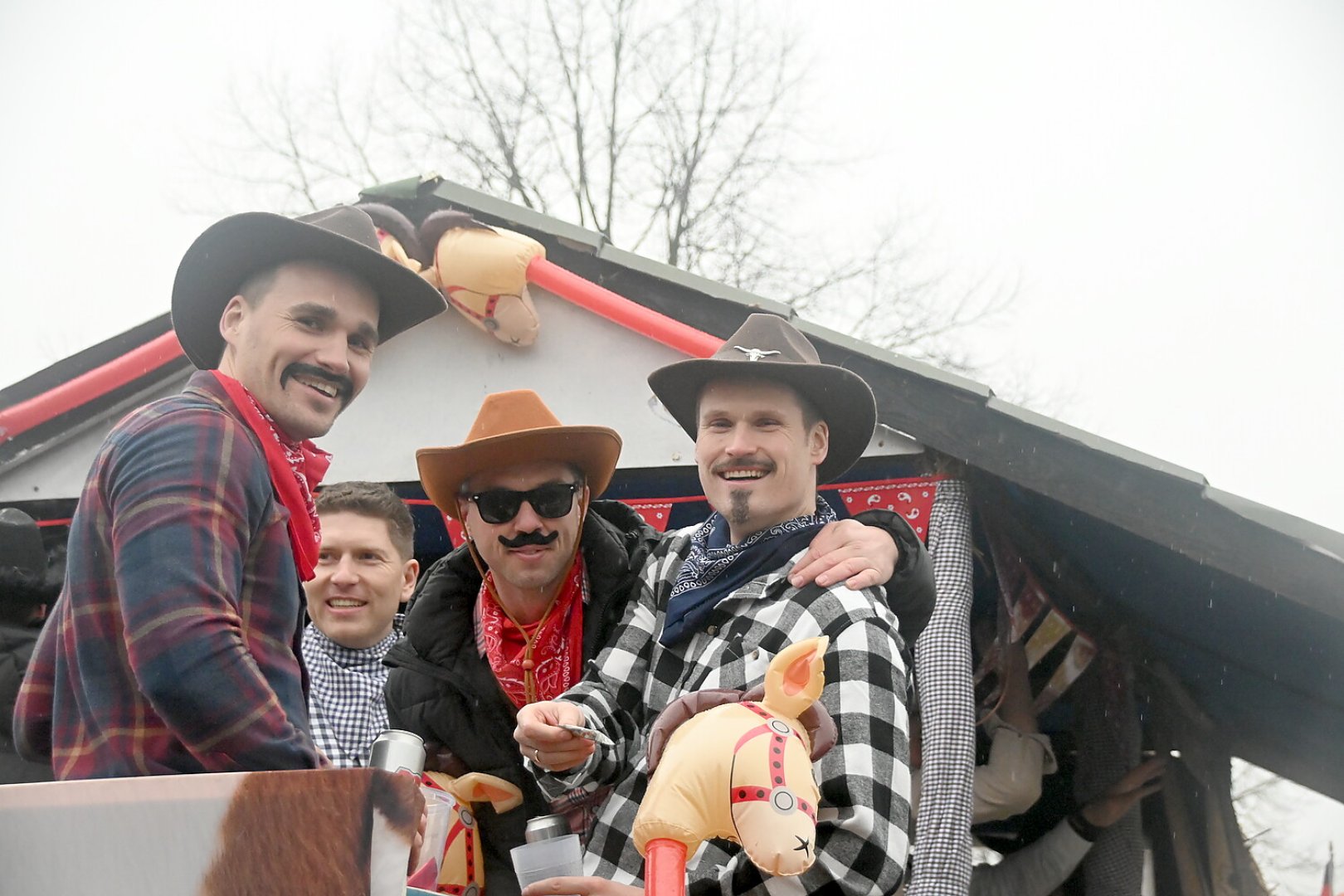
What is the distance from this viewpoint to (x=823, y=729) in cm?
155

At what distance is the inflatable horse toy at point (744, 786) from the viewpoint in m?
1.34

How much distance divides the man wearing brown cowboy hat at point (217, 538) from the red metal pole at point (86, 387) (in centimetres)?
356

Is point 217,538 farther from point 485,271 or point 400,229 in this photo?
point 400,229

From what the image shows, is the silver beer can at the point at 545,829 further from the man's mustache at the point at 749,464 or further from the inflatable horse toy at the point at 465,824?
the man's mustache at the point at 749,464

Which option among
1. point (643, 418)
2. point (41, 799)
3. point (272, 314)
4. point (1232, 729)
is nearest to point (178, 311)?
point (272, 314)

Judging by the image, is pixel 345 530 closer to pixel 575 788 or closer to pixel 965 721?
pixel 575 788

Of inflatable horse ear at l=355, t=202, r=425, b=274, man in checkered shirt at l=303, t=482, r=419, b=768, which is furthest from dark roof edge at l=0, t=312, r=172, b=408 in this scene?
man in checkered shirt at l=303, t=482, r=419, b=768

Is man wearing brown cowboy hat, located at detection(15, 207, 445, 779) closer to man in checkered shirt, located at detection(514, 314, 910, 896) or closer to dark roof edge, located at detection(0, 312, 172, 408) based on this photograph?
man in checkered shirt, located at detection(514, 314, 910, 896)

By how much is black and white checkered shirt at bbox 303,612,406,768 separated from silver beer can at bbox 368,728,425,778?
2.10 feet

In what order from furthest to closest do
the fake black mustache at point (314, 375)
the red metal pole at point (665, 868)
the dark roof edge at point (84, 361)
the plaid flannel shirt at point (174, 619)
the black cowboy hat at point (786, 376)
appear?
the dark roof edge at point (84, 361) < the black cowboy hat at point (786, 376) < the fake black mustache at point (314, 375) < the plaid flannel shirt at point (174, 619) < the red metal pole at point (665, 868)

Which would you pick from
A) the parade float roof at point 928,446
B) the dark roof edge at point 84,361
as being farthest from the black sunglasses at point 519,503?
the dark roof edge at point 84,361

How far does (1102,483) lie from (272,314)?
3206 millimetres

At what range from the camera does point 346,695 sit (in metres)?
2.86

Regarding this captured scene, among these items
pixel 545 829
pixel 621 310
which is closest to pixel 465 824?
pixel 545 829
